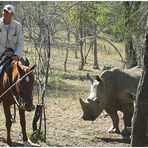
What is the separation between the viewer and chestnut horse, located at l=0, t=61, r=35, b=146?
333 inches

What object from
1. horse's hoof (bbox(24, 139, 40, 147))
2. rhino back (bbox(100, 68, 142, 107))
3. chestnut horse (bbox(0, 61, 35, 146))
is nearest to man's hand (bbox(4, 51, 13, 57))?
chestnut horse (bbox(0, 61, 35, 146))

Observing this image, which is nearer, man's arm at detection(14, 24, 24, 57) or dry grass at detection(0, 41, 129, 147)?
man's arm at detection(14, 24, 24, 57)

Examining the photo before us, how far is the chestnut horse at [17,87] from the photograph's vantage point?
8453 millimetres

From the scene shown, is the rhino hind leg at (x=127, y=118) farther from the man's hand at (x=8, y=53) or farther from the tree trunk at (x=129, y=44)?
the tree trunk at (x=129, y=44)

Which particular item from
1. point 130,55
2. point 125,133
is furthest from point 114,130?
point 130,55

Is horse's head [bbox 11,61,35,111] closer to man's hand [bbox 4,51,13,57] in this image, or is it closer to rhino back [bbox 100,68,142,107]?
man's hand [bbox 4,51,13,57]

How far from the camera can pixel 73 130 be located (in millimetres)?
11461

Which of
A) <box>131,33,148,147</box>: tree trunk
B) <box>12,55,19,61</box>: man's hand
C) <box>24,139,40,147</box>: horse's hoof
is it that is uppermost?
<box>12,55,19,61</box>: man's hand

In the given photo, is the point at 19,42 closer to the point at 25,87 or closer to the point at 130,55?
the point at 25,87

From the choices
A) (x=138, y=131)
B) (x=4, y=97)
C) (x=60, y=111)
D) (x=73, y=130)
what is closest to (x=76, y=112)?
(x=60, y=111)

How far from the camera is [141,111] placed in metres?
6.84

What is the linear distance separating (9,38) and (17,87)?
1284 mm

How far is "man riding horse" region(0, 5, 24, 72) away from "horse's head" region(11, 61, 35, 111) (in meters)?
0.66

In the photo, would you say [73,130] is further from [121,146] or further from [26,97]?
[26,97]
